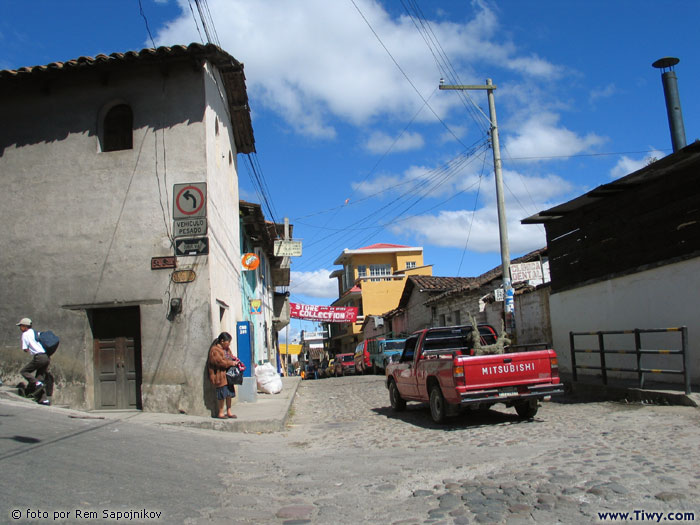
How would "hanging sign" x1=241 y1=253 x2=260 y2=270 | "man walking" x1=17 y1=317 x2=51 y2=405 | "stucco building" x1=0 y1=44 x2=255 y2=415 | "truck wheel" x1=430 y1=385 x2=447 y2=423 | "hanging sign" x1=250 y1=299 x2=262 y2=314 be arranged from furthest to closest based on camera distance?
1. "hanging sign" x1=250 y1=299 x2=262 y2=314
2. "hanging sign" x1=241 y1=253 x2=260 y2=270
3. "stucco building" x1=0 y1=44 x2=255 y2=415
4. "man walking" x1=17 y1=317 x2=51 y2=405
5. "truck wheel" x1=430 y1=385 x2=447 y2=423

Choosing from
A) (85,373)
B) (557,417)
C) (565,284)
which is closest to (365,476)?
(557,417)

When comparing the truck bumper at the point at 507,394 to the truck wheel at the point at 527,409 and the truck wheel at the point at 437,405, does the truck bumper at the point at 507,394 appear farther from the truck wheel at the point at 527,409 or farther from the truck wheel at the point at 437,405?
the truck wheel at the point at 437,405

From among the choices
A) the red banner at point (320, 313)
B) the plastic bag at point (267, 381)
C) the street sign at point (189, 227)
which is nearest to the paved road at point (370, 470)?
the street sign at point (189, 227)

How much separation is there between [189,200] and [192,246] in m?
0.93

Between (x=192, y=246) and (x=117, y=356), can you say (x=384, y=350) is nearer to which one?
(x=117, y=356)

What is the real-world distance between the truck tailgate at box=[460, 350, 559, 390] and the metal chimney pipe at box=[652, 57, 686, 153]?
12110 millimetres

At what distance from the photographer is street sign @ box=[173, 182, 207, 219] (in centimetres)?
1116

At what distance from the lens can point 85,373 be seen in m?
11.0

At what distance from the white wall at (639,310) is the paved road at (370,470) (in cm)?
272

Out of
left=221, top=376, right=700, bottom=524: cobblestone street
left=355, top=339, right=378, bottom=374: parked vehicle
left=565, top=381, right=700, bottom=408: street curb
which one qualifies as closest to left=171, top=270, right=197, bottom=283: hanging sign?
left=221, top=376, right=700, bottom=524: cobblestone street

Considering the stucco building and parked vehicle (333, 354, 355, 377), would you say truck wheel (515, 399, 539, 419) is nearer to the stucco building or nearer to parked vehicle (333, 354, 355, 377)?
the stucco building

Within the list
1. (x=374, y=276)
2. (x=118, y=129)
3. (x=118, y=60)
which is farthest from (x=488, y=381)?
(x=374, y=276)

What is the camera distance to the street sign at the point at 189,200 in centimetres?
1116

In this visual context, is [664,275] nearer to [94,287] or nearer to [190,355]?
[190,355]
